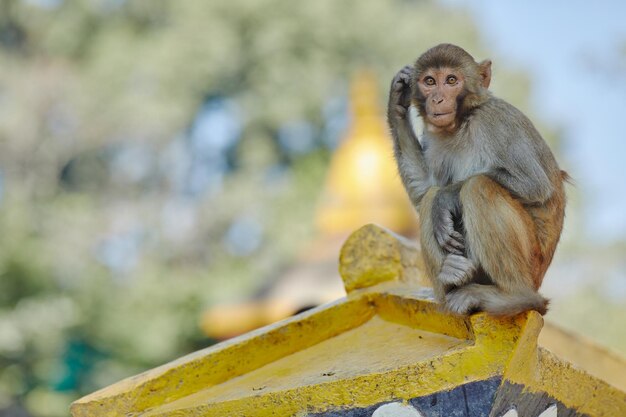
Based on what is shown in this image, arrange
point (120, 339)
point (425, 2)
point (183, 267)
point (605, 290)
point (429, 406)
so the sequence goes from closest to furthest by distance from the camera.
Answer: point (429, 406), point (120, 339), point (605, 290), point (183, 267), point (425, 2)

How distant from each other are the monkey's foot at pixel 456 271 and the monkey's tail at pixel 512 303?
0.14m

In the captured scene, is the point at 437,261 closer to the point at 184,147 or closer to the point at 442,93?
the point at 442,93

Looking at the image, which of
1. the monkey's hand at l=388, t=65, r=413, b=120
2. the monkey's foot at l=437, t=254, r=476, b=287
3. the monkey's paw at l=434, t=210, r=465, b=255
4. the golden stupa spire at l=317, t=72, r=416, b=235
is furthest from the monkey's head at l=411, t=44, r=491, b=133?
the golden stupa spire at l=317, t=72, r=416, b=235

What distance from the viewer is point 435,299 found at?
311 centimetres

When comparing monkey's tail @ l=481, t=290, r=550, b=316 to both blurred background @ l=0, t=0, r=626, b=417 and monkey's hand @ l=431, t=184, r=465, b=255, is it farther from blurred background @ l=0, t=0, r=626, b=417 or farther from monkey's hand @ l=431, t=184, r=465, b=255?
blurred background @ l=0, t=0, r=626, b=417

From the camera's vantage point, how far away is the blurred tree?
64.3ft

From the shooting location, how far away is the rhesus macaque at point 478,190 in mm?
2949

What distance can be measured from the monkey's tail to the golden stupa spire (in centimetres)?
668

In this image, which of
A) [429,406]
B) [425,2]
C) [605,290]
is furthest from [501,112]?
[425,2]

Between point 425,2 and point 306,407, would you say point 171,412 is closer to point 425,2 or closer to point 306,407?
point 306,407

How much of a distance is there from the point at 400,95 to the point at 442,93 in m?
0.30

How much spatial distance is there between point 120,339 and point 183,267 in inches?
206

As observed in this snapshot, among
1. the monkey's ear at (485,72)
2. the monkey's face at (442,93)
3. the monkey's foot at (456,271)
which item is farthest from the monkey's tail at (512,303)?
the monkey's ear at (485,72)

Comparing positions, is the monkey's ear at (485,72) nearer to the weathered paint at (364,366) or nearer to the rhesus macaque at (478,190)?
the rhesus macaque at (478,190)
